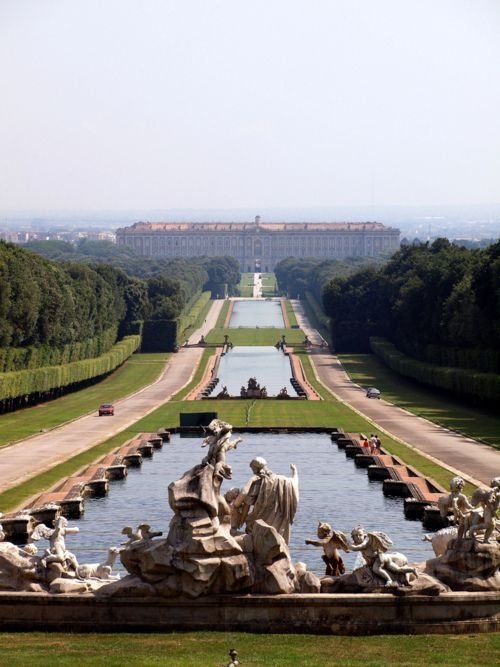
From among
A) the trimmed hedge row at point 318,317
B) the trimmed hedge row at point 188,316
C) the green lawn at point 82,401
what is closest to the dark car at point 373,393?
the green lawn at point 82,401

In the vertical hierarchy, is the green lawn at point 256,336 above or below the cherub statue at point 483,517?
below

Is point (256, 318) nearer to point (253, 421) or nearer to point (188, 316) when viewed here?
A: point (188, 316)

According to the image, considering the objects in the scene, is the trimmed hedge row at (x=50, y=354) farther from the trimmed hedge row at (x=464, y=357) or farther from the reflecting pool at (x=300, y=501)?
the reflecting pool at (x=300, y=501)

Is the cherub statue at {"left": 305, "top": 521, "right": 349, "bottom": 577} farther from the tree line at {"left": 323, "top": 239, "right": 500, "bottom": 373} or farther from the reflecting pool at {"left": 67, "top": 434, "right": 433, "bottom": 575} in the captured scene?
the tree line at {"left": 323, "top": 239, "right": 500, "bottom": 373}

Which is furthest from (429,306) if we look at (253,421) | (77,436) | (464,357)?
(77,436)

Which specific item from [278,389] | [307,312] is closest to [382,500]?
[278,389]

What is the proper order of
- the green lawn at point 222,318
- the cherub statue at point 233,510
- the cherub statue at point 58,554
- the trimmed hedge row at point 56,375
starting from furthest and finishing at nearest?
the green lawn at point 222,318
the trimmed hedge row at point 56,375
the cherub statue at point 233,510
the cherub statue at point 58,554

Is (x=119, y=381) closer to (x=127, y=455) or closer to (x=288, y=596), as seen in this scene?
(x=127, y=455)
